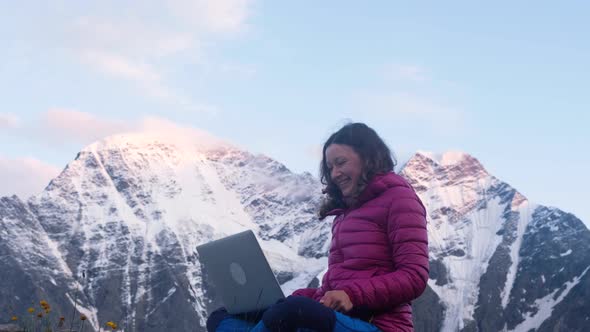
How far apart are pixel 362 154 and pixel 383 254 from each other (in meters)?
1.05

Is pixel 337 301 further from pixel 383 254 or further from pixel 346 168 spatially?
pixel 346 168

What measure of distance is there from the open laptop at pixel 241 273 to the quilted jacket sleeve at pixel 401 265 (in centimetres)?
69

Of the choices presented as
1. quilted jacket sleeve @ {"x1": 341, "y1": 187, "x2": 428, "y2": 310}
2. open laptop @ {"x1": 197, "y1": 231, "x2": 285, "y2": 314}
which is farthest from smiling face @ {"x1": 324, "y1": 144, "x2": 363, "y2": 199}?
open laptop @ {"x1": 197, "y1": 231, "x2": 285, "y2": 314}

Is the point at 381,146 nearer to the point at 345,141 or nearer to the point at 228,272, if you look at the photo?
the point at 345,141

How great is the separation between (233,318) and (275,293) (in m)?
0.52

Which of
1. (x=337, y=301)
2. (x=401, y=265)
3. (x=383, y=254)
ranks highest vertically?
(x=383, y=254)

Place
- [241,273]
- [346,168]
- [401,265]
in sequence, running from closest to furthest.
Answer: [401,265] < [241,273] < [346,168]

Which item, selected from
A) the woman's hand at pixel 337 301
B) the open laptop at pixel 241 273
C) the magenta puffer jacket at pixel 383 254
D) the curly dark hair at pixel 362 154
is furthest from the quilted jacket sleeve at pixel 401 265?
the open laptop at pixel 241 273

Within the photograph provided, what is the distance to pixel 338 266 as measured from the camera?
758 centimetres

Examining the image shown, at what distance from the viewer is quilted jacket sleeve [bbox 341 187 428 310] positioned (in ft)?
22.3

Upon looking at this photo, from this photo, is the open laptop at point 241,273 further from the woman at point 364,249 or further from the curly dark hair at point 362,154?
the curly dark hair at point 362,154

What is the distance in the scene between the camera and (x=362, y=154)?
783 cm

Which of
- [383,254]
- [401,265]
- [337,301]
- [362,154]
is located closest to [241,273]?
[337,301]

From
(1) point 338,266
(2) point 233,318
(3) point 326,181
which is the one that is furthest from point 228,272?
(3) point 326,181
